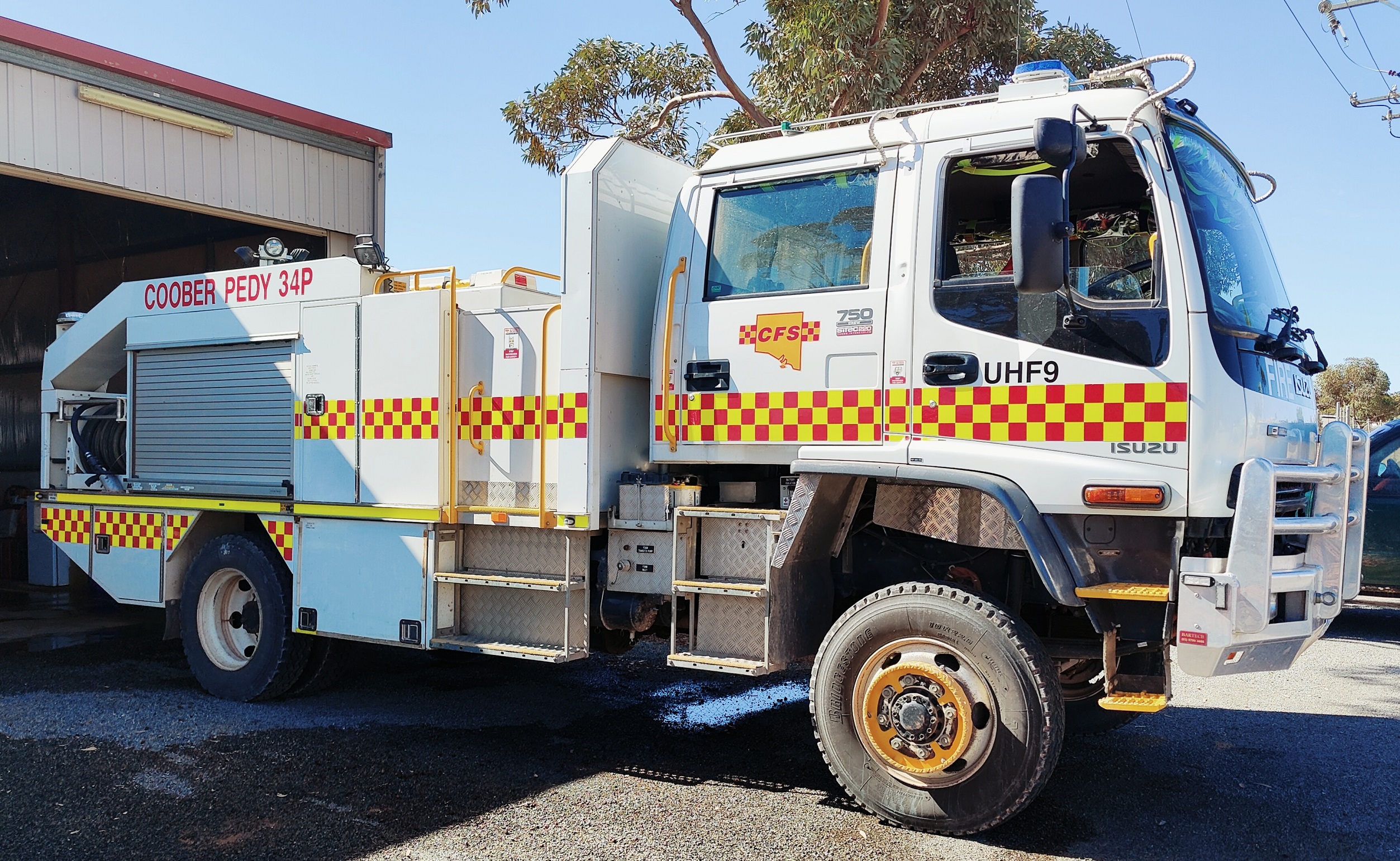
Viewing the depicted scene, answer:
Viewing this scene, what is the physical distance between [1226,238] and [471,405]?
377 cm

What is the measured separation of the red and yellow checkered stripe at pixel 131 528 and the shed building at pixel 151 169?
3.42 m

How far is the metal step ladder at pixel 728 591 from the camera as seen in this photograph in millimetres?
4789

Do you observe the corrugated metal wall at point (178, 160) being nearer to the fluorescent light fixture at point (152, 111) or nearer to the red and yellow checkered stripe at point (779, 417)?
the fluorescent light fixture at point (152, 111)

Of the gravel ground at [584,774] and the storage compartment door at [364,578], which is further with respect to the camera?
the storage compartment door at [364,578]

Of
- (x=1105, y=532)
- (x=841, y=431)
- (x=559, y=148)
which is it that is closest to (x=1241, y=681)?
(x=1105, y=532)

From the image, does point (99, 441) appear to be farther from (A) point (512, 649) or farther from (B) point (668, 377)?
(B) point (668, 377)

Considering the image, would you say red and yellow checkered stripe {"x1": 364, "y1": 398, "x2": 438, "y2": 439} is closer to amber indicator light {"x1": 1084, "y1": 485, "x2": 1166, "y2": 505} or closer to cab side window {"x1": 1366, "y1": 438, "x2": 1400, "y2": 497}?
amber indicator light {"x1": 1084, "y1": 485, "x2": 1166, "y2": 505}

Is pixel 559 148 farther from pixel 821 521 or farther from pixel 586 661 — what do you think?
pixel 821 521

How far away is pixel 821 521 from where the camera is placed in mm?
4789

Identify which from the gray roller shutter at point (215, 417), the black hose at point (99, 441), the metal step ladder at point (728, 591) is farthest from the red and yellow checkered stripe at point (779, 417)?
the black hose at point (99, 441)

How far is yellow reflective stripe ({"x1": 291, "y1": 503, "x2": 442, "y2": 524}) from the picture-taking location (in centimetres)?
573

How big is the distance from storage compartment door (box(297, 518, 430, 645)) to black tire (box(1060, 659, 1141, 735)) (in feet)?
11.0

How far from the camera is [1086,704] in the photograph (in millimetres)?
5828

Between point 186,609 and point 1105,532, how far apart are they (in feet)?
18.4
